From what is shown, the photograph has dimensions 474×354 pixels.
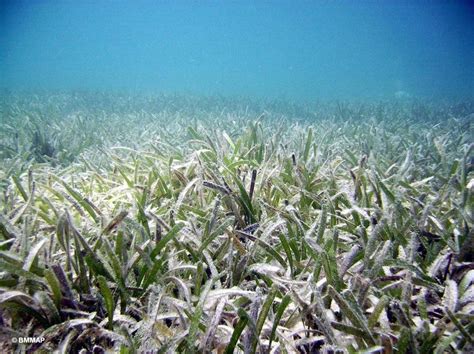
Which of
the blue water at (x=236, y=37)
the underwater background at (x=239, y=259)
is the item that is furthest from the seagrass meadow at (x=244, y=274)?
the blue water at (x=236, y=37)

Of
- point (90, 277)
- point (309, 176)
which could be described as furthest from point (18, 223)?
point (309, 176)

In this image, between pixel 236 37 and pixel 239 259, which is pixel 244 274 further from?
pixel 236 37

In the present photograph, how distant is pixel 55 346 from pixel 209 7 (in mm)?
136530

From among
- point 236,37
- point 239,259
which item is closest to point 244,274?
point 239,259

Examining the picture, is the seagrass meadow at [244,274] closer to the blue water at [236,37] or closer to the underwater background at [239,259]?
the underwater background at [239,259]

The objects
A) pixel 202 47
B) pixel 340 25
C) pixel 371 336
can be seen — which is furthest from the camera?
pixel 202 47

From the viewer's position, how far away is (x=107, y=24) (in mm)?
131125

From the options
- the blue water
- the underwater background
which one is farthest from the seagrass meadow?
the blue water

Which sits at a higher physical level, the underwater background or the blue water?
the blue water

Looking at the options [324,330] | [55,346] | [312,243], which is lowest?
[55,346]

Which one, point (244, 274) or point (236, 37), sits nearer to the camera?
point (244, 274)

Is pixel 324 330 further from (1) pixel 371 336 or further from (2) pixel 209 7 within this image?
(2) pixel 209 7

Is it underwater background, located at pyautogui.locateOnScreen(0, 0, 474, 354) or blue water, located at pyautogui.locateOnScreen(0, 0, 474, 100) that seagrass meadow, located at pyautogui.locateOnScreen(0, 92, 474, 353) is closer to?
underwater background, located at pyautogui.locateOnScreen(0, 0, 474, 354)

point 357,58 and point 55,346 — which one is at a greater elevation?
point 357,58
